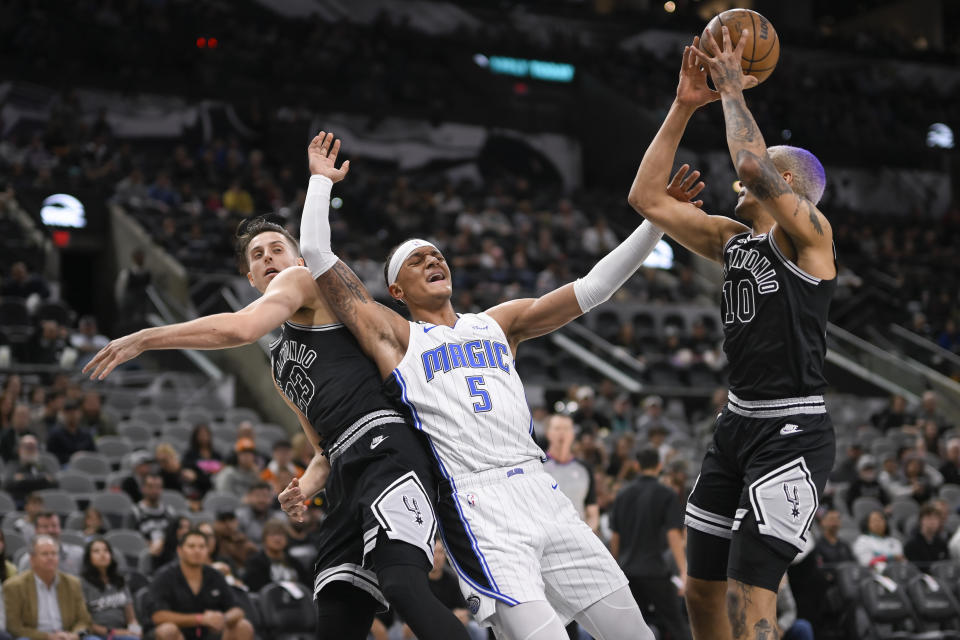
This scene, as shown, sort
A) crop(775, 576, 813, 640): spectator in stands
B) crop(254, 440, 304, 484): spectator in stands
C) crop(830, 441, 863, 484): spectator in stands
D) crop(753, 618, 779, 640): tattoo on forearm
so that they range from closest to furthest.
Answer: crop(753, 618, 779, 640): tattoo on forearm < crop(775, 576, 813, 640): spectator in stands < crop(254, 440, 304, 484): spectator in stands < crop(830, 441, 863, 484): spectator in stands

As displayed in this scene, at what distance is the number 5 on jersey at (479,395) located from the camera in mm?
4609

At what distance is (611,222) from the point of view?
24062mm

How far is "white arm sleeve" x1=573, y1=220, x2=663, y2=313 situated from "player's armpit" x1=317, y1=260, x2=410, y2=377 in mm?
857

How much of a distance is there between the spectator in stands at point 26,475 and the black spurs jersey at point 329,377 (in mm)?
6456

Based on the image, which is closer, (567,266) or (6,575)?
(6,575)

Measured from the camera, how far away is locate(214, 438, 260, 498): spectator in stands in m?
11.2

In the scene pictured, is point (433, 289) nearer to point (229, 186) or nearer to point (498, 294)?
point (498, 294)

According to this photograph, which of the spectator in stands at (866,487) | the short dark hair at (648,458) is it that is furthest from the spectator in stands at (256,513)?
the spectator in stands at (866,487)

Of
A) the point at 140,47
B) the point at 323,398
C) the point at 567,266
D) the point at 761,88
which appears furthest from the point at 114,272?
the point at 761,88

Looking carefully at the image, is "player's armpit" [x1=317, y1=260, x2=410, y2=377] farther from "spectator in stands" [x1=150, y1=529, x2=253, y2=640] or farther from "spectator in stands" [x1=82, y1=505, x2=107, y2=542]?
"spectator in stands" [x1=82, y1=505, x2=107, y2=542]

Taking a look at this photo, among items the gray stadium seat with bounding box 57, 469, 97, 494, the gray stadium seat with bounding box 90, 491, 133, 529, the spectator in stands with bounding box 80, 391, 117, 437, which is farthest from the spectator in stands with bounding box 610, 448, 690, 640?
the spectator in stands with bounding box 80, 391, 117, 437

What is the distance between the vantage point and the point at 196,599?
8.46 meters

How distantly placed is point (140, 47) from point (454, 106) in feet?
23.8

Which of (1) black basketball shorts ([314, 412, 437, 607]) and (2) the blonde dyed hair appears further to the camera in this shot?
(2) the blonde dyed hair
